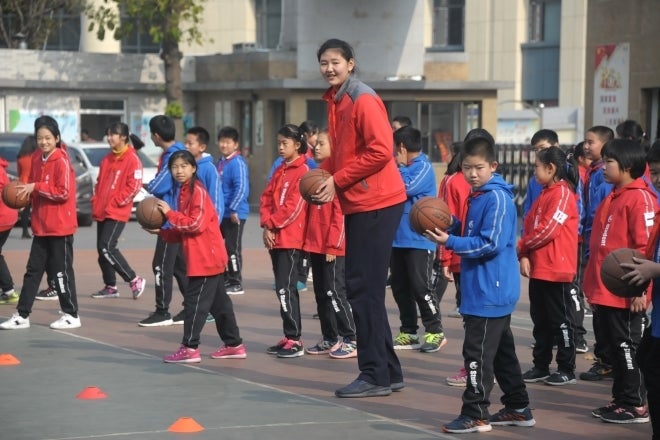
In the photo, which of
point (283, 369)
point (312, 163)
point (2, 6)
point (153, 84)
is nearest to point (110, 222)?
point (312, 163)

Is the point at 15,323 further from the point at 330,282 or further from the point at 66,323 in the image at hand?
the point at 330,282

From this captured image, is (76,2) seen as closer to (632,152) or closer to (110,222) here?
(110,222)

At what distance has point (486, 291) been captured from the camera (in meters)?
7.88

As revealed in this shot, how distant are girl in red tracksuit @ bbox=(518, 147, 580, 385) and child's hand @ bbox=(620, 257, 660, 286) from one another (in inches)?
96.4

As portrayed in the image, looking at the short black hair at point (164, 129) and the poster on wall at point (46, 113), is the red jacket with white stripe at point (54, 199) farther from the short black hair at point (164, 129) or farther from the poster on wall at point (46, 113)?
the poster on wall at point (46, 113)

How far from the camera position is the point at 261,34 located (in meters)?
55.7

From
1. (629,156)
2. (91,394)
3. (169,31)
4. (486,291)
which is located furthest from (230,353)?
(169,31)

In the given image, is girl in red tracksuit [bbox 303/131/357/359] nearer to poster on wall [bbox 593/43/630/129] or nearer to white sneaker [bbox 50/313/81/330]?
white sneaker [bbox 50/313/81/330]

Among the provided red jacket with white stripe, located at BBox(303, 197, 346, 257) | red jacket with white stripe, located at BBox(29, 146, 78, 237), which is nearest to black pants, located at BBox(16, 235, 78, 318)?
red jacket with white stripe, located at BBox(29, 146, 78, 237)

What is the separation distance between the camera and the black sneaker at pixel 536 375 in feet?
31.5

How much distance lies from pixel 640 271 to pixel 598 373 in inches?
119

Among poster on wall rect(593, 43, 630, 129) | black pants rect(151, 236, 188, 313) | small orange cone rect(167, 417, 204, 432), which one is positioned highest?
poster on wall rect(593, 43, 630, 129)

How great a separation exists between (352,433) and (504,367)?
1.02 metres

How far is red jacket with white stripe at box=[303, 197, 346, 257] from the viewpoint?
10711 millimetres
